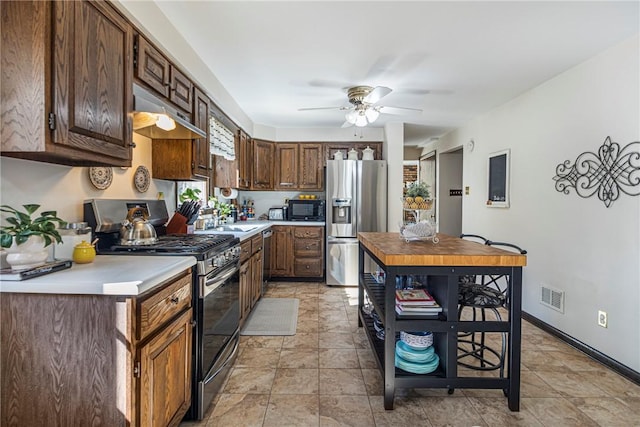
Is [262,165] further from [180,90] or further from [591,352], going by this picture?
[591,352]

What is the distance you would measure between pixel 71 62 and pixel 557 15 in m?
2.65

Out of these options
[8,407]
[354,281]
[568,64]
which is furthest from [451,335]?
[354,281]

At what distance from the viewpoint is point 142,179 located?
7.82 feet

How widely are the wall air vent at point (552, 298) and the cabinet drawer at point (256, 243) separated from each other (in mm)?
2861

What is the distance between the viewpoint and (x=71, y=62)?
129 centimetres

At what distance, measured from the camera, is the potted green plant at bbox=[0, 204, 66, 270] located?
1.26m

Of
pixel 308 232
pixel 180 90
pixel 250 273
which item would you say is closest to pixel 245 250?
pixel 250 273

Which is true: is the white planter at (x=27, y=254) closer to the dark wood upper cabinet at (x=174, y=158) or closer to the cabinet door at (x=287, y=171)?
the dark wood upper cabinet at (x=174, y=158)

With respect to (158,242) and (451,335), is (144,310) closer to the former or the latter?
(158,242)

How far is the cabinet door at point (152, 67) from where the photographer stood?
1841mm

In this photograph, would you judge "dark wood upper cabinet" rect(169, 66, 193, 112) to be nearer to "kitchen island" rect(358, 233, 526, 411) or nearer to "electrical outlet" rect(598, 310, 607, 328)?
"kitchen island" rect(358, 233, 526, 411)

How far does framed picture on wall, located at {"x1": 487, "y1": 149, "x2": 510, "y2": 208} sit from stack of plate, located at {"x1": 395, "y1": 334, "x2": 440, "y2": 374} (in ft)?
8.26

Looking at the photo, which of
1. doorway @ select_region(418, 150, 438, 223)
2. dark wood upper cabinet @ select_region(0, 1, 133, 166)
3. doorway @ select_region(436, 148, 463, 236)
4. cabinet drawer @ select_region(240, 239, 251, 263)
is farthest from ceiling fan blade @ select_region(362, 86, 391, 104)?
doorway @ select_region(418, 150, 438, 223)

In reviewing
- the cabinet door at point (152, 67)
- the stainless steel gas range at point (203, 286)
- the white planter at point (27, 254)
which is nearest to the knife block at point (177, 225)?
the stainless steel gas range at point (203, 286)
